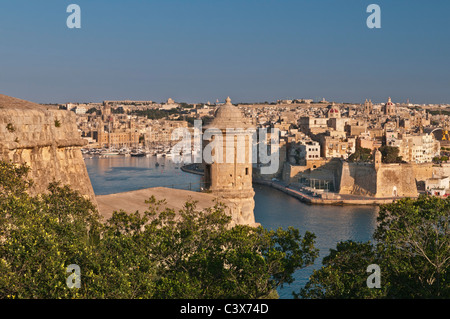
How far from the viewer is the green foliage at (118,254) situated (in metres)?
3.31

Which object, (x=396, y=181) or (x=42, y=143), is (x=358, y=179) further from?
(x=42, y=143)

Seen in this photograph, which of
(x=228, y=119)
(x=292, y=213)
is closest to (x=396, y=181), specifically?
(x=292, y=213)

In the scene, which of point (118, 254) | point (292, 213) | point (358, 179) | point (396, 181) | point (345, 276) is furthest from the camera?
point (358, 179)

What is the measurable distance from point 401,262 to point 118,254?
8.12ft

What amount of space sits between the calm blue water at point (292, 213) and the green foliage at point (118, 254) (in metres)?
3.74

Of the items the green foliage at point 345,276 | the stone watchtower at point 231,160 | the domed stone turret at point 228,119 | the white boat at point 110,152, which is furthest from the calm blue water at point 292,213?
the white boat at point 110,152

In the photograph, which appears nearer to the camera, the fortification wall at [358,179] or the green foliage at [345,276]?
the green foliage at [345,276]

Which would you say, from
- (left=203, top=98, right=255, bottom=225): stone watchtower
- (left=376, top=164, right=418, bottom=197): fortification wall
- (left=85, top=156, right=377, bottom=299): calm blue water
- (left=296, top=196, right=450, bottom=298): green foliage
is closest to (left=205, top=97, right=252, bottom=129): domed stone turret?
(left=203, top=98, right=255, bottom=225): stone watchtower

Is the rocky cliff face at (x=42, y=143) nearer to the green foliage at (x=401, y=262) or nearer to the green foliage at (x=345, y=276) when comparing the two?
the green foliage at (x=345, y=276)

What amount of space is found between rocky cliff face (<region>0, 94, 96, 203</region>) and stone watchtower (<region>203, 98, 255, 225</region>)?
6.85 feet

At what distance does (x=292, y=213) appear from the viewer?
75.8 feet

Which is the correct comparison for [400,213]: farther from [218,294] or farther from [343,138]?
[343,138]
